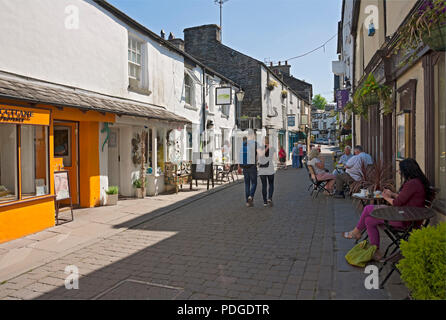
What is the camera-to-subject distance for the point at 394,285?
395 centimetres

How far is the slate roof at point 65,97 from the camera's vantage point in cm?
609

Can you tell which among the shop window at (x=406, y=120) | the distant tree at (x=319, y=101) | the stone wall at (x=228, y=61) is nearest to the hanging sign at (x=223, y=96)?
the stone wall at (x=228, y=61)

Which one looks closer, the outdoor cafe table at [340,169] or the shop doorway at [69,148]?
the shop doorway at [69,148]

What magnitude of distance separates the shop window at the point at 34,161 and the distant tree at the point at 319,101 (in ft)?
296

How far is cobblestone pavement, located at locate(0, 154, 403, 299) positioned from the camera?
4.02 metres

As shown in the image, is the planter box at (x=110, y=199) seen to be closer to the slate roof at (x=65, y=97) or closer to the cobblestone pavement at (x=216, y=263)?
the cobblestone pavement at (x=216, y=263)

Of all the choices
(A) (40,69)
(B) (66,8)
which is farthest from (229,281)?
(B) (66,8)

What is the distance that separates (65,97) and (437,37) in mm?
6715

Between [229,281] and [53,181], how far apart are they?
15.6ft

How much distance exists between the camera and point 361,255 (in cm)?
464

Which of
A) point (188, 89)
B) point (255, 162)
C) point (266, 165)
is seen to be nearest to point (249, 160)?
point (255, 162)

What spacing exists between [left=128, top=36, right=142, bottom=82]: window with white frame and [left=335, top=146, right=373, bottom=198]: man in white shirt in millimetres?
7049

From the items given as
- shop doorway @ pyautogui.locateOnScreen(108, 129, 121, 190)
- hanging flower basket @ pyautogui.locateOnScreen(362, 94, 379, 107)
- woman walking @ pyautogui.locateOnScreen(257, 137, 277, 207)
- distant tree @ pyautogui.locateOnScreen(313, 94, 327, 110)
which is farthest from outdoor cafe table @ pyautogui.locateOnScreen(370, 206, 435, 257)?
distant tree @ pyautogui.locateOnScreen(313, 94, 327, 110)

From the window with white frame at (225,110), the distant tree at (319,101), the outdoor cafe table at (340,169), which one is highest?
the distant tree at (319,101)
